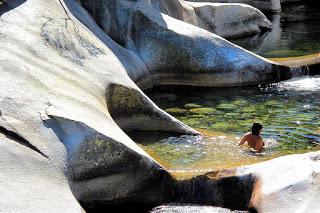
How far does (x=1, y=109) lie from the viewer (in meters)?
9.62

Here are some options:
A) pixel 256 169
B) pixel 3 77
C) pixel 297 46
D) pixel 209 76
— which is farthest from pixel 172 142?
pixel 297 46

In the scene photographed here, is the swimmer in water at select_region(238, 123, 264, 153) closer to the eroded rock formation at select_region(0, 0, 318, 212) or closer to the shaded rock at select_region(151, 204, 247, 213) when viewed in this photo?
the eroded rock formation at select_region(0, 0, 318, 212)

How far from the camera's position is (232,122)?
1498 cm

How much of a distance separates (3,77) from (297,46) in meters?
17.0

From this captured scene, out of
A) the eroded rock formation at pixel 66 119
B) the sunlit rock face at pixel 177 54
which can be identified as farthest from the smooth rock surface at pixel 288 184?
the sunlit rock face at pixel 177 54

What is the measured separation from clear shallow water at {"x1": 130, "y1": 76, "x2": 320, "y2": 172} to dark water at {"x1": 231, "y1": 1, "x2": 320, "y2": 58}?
199 inches

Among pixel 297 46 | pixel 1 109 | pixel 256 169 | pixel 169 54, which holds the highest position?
pixel 1 109

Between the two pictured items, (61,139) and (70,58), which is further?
(70,58)

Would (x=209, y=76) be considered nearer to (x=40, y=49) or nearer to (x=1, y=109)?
(x=40, y=49)

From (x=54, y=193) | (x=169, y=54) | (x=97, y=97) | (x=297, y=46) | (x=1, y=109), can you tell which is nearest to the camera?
(x=54, y=193)

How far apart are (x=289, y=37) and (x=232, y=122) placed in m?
13.6

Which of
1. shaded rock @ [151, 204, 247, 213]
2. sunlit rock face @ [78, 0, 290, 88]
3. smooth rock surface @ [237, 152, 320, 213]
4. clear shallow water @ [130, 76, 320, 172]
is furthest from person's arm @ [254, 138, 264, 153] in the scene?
sunlit rock face @ [78, 0, 290, 88]

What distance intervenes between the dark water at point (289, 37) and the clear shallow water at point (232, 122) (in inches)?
199

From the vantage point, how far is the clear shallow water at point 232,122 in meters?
12.3
